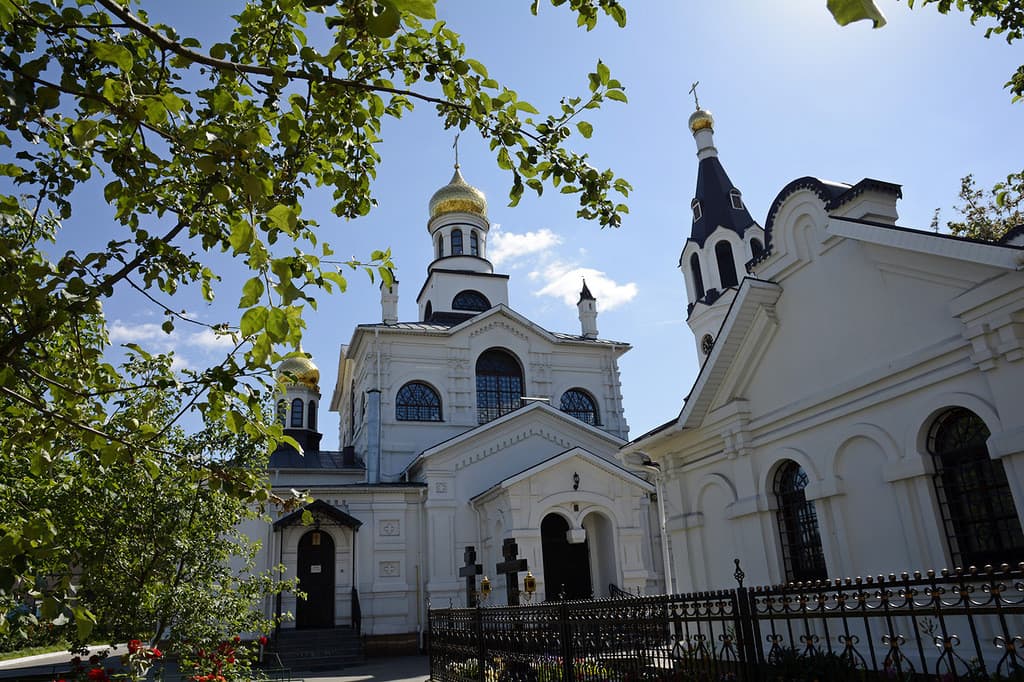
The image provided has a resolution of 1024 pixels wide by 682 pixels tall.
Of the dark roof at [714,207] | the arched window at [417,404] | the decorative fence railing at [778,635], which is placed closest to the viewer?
the decorative fence railing at [778,635]

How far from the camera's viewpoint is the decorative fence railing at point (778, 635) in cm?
468

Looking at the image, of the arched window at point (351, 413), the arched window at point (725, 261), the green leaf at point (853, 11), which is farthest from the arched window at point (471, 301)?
the green leaf at point (853, 11)

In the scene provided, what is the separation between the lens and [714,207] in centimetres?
2484

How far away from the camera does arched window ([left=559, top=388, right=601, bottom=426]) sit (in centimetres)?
2853

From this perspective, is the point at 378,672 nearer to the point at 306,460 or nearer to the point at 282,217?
the point at 306,460

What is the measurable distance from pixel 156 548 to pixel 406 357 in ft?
59.0

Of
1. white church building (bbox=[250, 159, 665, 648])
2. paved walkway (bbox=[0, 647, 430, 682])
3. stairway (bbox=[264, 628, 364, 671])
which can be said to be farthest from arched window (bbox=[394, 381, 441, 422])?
paved walkway (bbox=[0, 647, 430, 682])

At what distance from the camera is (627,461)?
13945 millimetres

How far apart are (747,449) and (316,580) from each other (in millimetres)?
15409

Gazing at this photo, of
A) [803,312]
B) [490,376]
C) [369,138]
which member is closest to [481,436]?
[490,376]

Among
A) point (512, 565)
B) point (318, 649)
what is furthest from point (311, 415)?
point (512, 565)

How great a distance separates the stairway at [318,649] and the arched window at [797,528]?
1281 cm

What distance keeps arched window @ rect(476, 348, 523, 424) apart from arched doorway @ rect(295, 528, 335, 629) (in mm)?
7881

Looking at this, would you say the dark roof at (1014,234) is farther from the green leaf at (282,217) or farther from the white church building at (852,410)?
the green leaf at (282,217)
